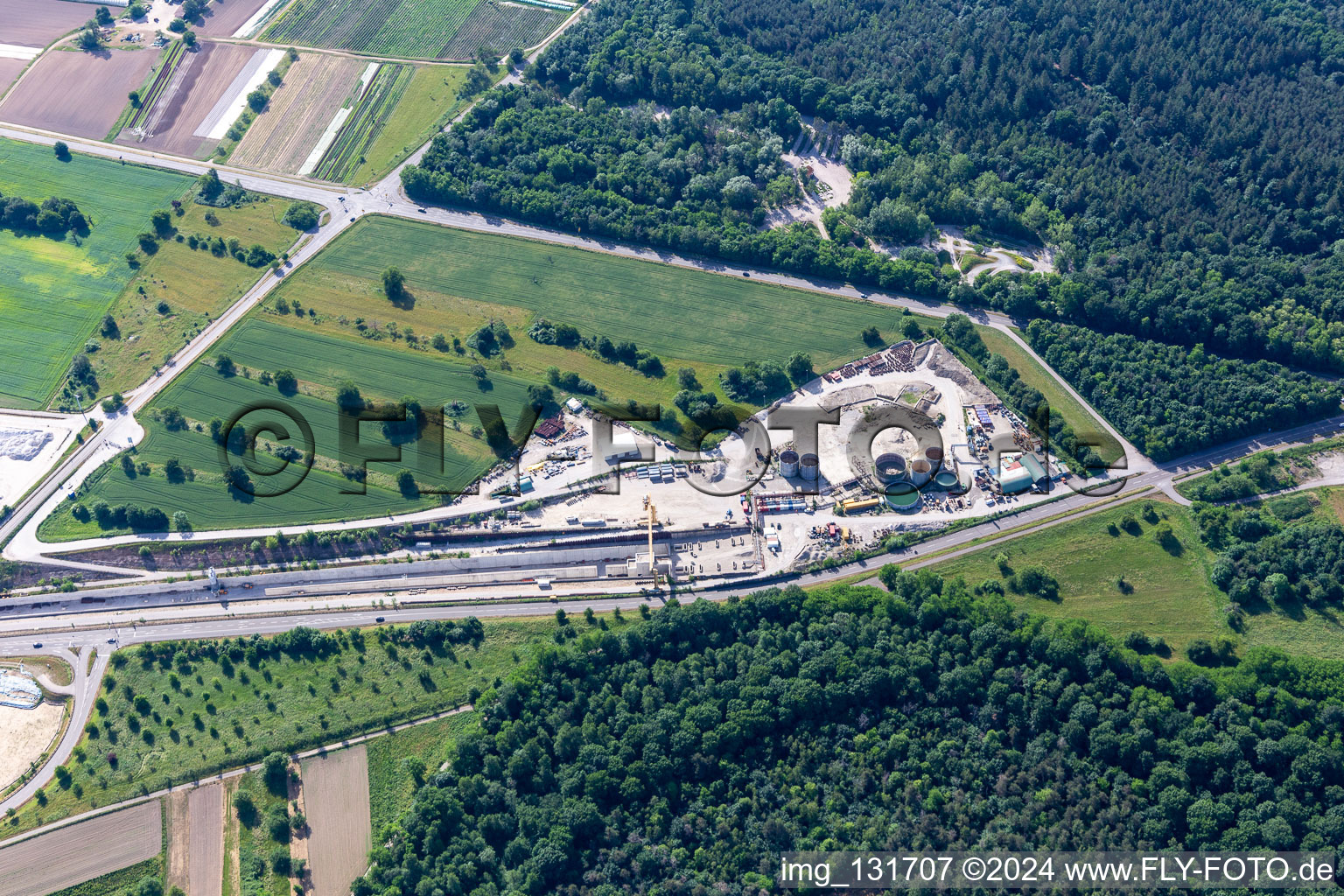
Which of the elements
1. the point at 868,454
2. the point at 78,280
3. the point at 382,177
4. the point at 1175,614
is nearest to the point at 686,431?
the point at 868,454

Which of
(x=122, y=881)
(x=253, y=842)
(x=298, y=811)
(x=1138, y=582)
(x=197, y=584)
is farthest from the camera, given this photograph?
(x=197, y=584)

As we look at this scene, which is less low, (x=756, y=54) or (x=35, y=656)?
(x=756, y=54)

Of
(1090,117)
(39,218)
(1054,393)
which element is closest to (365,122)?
(39,218)

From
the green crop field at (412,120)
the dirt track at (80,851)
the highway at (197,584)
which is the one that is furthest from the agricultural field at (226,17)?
the dirt track at (80,851)

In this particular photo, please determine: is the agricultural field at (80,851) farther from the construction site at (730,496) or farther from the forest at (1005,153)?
the forest at (1005,153)

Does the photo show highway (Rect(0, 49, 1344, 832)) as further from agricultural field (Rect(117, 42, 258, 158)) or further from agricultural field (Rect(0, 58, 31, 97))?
agricultural field (Rect(0, 58, 31, 97))

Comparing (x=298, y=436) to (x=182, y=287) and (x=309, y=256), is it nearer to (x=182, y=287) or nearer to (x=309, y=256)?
(x=309, y=256)

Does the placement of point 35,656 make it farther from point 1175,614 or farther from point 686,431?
point 1175,614
